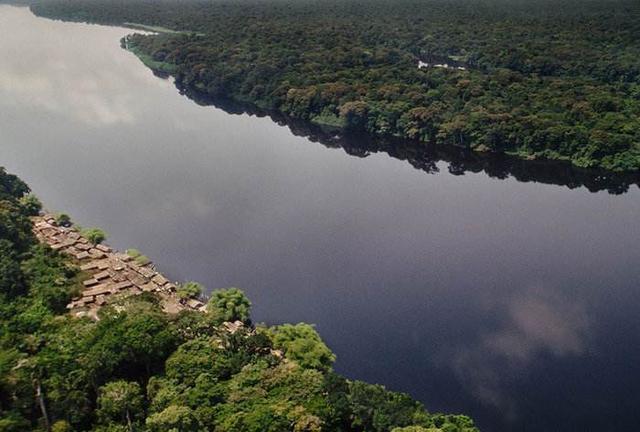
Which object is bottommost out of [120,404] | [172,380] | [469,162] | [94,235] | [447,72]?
[120,404]

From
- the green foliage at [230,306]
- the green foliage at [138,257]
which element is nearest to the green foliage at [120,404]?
the green foliage at [230,306]

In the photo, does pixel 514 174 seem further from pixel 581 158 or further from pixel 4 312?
pixel 4 312

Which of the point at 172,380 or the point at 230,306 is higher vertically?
the point at 230,306

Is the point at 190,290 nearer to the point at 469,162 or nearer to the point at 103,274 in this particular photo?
the point at 103,274

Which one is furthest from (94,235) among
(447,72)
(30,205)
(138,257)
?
(447,72)

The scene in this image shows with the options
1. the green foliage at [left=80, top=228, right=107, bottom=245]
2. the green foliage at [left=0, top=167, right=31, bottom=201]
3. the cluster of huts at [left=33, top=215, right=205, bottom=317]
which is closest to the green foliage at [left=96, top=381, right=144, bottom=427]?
the cluster of huts at [left=33, top=215, right=205, bottom=317]

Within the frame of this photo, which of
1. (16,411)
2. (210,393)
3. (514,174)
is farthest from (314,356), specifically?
(514,174)

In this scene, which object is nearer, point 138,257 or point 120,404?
point 120,404
